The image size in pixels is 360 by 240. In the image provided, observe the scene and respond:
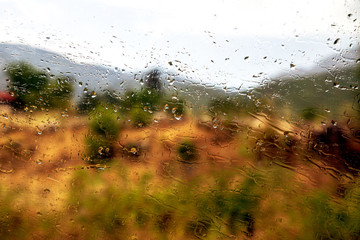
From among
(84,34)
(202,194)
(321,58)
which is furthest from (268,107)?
(84,34)

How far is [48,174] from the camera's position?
0.64 metres

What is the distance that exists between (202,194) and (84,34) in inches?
20.9

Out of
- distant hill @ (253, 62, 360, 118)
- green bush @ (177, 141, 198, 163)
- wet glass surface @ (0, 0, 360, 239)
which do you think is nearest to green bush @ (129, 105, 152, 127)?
wet glass surface @ (0, 0, 360, 239)

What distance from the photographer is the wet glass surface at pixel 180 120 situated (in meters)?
0.59

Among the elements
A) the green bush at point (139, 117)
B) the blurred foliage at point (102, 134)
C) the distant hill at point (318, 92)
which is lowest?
the blurred foliage at point (102, 134)

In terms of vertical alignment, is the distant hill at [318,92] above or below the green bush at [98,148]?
above

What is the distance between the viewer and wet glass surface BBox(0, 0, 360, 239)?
59 cm

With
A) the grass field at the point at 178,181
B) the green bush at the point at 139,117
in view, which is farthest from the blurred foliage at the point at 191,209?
the green bush at the point at 139,117

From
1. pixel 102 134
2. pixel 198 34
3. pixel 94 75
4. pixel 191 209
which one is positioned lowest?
pixel 191 209

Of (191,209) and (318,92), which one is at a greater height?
(318,92)

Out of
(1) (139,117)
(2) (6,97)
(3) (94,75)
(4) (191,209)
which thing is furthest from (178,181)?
(2) (6,97)

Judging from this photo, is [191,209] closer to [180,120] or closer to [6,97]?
[180,120]

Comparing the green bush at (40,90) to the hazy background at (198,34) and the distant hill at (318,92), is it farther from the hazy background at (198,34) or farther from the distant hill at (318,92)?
the distant hill at (318,92)

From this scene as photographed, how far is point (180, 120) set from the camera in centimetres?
62
